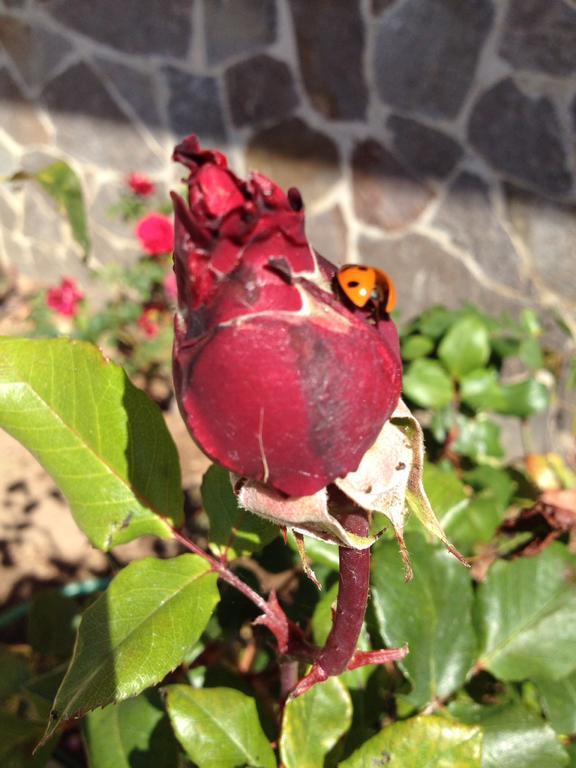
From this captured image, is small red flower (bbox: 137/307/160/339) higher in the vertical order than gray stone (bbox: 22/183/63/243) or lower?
lower

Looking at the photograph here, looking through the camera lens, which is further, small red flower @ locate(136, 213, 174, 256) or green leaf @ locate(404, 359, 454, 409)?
small red flower @ locate(136, 213, 174, 256)

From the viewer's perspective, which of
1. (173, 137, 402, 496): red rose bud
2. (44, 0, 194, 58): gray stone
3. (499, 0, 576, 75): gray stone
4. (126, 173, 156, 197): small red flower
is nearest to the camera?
(173, 137, 402, 496): red rose bud

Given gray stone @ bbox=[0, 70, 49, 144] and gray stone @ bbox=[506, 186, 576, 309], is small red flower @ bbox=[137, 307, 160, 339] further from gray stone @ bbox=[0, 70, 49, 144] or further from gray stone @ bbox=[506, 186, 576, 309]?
gray stone @ bbox=[506, 186, 576, 309]

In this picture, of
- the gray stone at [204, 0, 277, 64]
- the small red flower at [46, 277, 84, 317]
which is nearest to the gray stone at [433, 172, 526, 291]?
the gray stone at [204, 0, 277, 64]

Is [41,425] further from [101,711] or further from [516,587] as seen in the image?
[516,587]

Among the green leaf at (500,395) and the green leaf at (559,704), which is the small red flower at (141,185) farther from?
the green leaf at (559,704)

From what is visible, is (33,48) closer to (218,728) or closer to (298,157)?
(298,157)

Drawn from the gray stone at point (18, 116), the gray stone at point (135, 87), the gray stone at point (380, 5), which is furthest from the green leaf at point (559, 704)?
the gray stone at point (18, 116)
